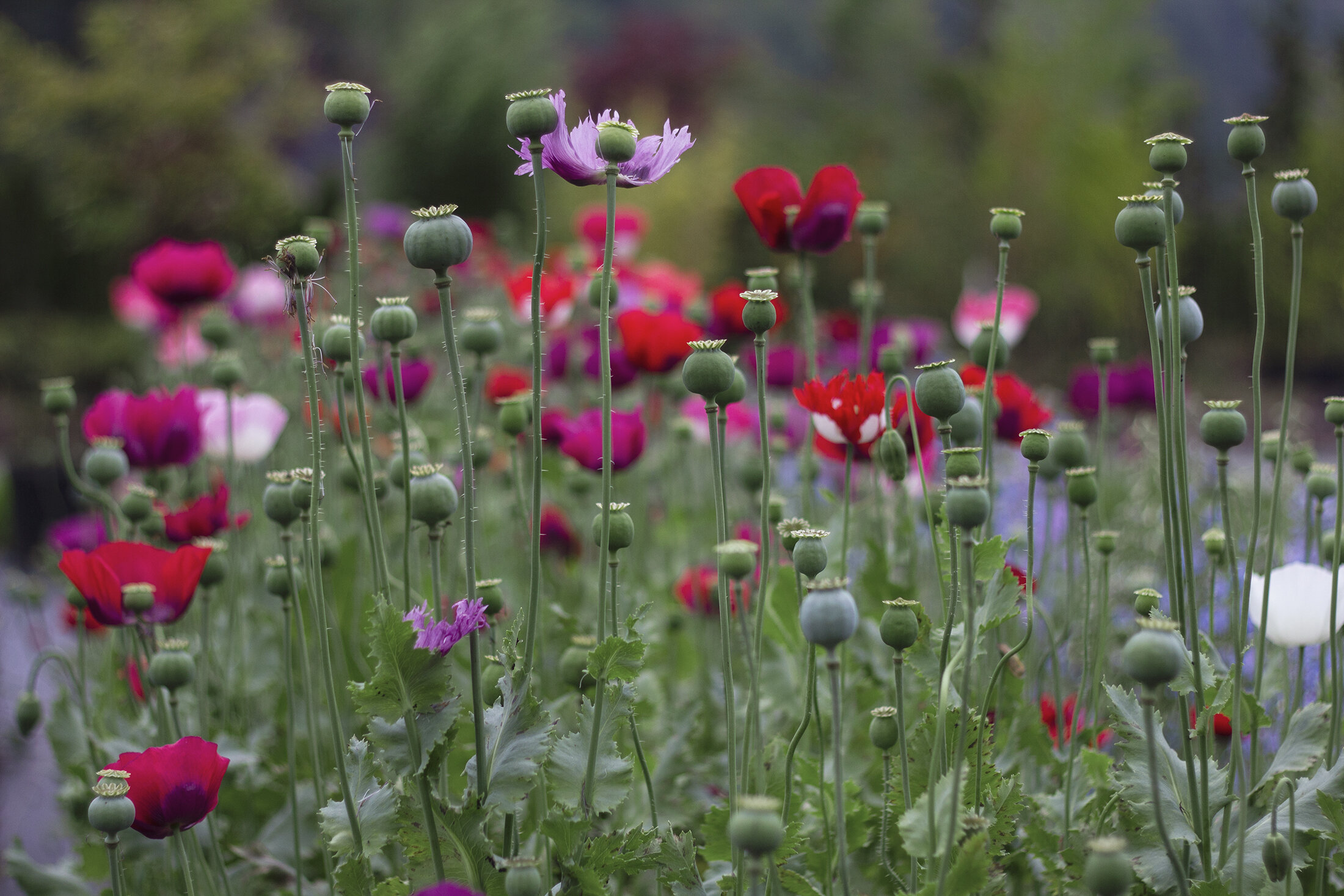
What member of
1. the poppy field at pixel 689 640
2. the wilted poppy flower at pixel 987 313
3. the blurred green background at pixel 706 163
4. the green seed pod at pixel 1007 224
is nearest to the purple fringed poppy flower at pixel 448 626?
the poppy field at pixel 689 640

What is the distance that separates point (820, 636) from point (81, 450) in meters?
7.52

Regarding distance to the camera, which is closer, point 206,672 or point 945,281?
point 206,672

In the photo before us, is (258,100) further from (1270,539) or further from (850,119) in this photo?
(1270,539)

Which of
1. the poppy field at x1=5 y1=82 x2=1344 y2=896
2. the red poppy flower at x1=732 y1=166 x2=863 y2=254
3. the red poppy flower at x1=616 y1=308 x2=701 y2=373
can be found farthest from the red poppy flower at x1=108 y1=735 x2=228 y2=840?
the red poppy flower at x1=616 y1=308 x2=701 y2=373

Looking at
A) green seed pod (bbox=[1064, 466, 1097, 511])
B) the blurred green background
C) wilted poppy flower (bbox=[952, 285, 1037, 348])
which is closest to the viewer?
green seed pod (bbox=[1064, 466, 1097, 511])

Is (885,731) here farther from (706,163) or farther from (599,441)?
(706,163)

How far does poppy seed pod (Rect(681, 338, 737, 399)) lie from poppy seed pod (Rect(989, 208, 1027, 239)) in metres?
0.28

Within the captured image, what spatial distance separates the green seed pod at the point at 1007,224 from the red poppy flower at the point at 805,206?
223mm

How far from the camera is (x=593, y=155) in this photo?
74 centimetres

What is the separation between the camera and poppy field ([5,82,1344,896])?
725 millimetres

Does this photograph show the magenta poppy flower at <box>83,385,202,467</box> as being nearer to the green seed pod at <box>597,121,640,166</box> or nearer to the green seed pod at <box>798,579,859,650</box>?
the green seed pod at <box>597,121,640,166</box>

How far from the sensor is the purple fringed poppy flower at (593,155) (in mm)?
719

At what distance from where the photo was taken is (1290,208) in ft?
2.56

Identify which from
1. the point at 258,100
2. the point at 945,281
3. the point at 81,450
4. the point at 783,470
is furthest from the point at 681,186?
the point at 783,470
